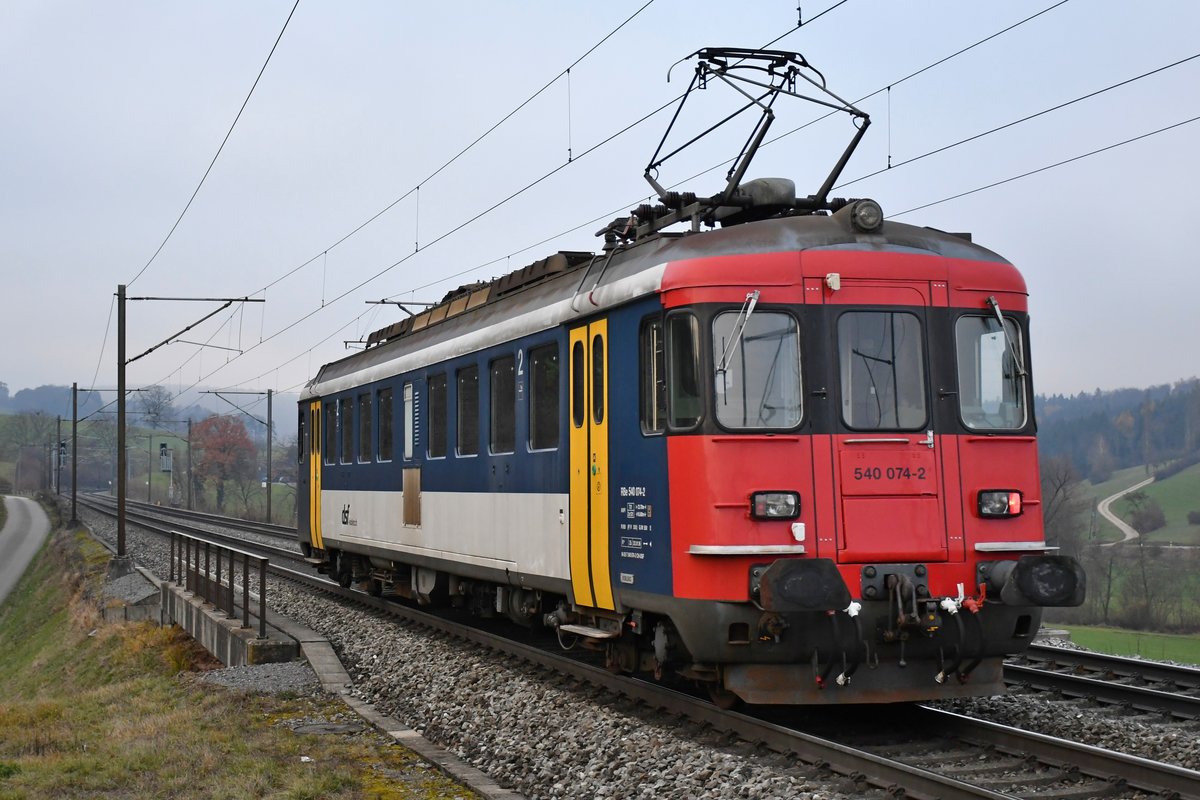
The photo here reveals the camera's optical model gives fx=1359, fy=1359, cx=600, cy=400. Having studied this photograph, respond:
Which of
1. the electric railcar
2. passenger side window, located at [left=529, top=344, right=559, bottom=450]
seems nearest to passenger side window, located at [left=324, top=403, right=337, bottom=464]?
passenger side window, located at [left=529, top=344, right=559, bottom=450]

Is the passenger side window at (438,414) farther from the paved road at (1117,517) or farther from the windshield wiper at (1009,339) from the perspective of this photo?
the paved road at (1117,517)

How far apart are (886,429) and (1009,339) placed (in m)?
1.15

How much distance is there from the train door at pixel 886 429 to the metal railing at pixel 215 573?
7.29 m

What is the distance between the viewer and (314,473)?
19.9 meters

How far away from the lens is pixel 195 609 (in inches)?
681

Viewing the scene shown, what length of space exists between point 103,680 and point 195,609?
179cm

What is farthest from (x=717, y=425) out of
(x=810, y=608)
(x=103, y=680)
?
(x=103, y=680)

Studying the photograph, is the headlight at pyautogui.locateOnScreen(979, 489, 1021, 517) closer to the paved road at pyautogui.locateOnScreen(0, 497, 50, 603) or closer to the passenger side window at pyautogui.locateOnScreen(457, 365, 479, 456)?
the passenger side window at pyautogui.locateOnScreen(457, 365, 479, 456)

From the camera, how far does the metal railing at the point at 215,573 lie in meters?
14.4

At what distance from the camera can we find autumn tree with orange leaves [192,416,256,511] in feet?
301

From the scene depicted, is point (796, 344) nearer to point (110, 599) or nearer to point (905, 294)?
point (905, 294)

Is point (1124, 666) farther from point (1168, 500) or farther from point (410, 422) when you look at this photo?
point (1168, 500)

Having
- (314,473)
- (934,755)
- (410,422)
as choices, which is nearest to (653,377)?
(934,755)

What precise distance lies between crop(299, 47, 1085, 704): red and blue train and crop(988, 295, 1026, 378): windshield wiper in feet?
0.07
